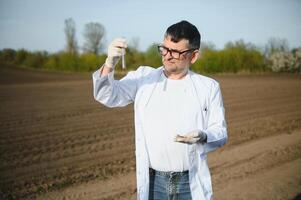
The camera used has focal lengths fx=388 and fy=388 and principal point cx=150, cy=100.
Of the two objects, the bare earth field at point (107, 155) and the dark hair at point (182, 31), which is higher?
the dark hair at point (182, 31)

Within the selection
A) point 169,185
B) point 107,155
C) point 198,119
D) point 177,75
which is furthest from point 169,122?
point 107,155

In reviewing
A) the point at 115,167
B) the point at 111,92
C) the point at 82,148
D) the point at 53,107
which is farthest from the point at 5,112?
the point at 111,92

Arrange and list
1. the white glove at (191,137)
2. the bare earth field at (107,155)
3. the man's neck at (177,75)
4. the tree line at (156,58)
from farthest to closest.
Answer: the tree line at (156,58) < the bare earth field at (107,155) < the man's neck at (177,75) < the white glove at (191,137)

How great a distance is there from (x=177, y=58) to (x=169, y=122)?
0.42 meters

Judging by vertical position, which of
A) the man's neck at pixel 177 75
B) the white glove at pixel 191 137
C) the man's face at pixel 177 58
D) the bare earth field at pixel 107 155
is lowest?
the bare earth field at pixel 107 155

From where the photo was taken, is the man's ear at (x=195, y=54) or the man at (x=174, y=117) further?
the man's ear at (x=195, y=54)

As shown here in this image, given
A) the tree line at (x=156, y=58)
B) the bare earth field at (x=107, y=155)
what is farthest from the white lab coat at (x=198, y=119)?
the tree line at (x=156, y=58)

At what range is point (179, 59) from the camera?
8.32 feet

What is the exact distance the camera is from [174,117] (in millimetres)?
2488

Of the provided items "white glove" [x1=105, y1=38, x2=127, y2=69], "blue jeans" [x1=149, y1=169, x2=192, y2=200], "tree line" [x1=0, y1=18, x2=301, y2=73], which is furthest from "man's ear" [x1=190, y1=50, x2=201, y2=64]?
"tree line" [x1=0, y1=18, x2=301, y2=73]

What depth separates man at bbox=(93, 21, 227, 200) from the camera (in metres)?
2.49

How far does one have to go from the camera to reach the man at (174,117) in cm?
249

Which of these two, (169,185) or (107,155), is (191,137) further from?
(107,155)

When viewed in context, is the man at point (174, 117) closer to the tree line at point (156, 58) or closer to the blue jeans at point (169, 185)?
the blue jeans at point (169, 185)
